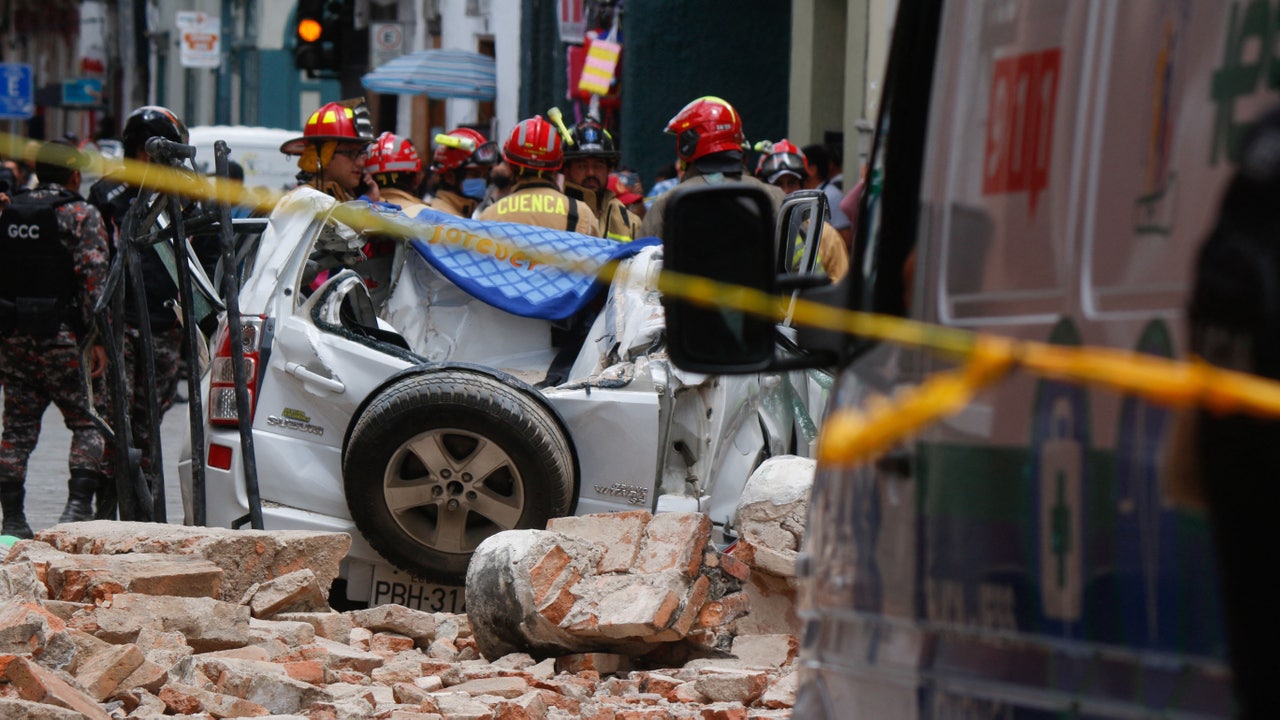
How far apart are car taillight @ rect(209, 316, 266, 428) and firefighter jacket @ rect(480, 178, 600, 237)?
2.15 m

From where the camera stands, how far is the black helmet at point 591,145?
10.8m

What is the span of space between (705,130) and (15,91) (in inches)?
988

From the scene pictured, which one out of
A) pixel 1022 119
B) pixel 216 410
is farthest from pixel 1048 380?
pixel 216 410

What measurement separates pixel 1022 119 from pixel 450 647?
4301mm

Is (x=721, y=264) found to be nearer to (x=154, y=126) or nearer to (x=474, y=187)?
(x=154, y=126)

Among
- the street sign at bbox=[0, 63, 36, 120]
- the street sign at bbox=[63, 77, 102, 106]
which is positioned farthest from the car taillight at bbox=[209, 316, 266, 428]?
the street sign at bbox=[63, 77, 102, 106]

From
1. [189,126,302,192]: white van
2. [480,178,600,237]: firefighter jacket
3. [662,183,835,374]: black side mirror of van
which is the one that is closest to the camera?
[662,183,835,374]: black side mirror of van

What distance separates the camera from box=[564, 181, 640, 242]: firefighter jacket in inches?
422

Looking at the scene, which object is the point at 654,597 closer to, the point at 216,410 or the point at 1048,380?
the point at 216,410

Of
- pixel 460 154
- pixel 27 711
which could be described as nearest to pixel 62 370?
pixel 27 711

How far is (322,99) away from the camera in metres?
40.4

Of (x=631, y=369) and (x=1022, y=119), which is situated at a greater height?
(x=1022, y=119)

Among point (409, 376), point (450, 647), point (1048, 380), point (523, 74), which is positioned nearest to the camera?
point (1048, 380)

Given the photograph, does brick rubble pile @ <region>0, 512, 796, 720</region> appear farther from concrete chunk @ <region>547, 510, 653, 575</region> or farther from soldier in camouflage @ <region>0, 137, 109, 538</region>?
soldier in camouflage @ <region>0, 137, 109, 538</region>
